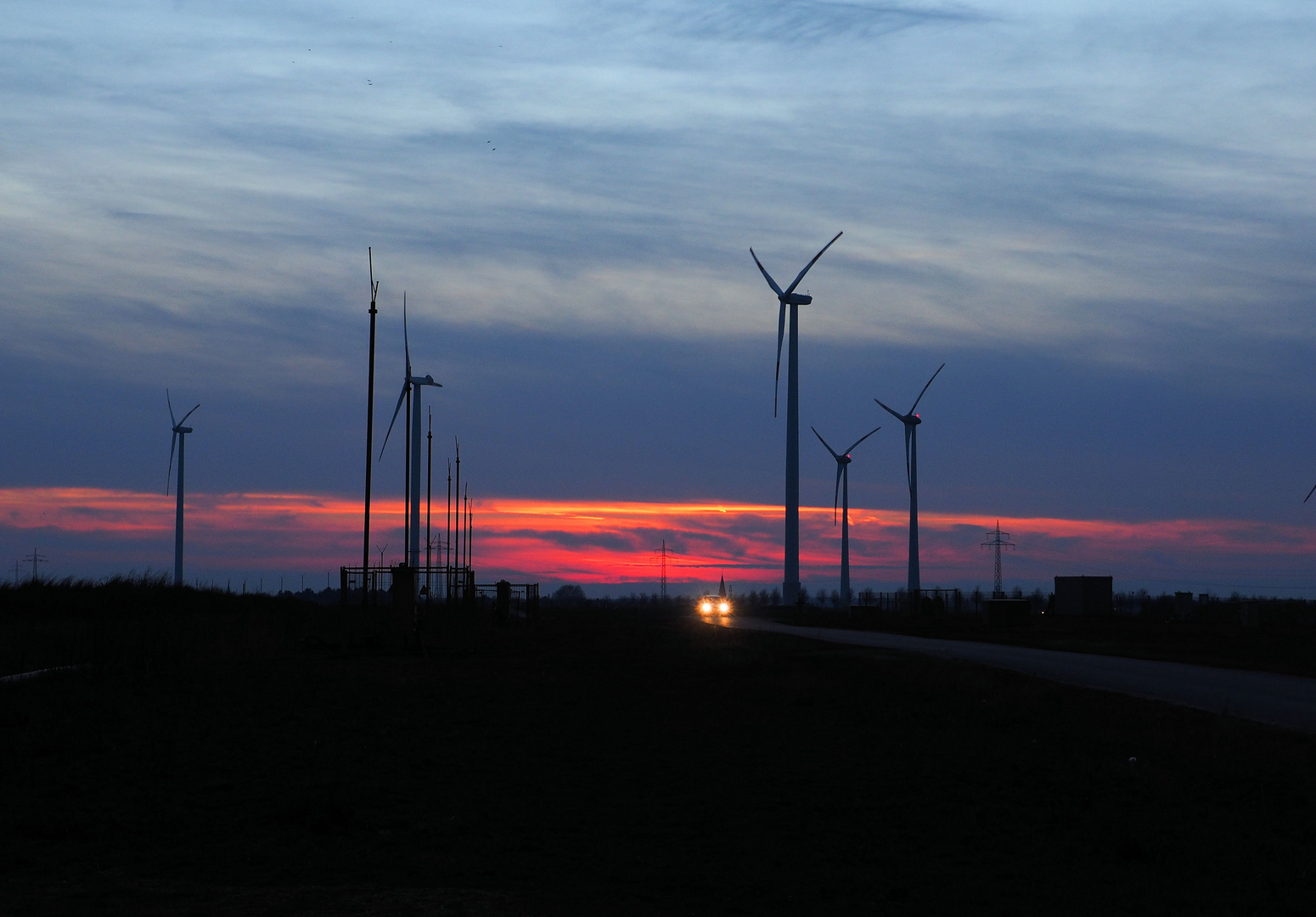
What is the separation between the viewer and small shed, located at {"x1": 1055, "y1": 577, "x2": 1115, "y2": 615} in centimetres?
8388

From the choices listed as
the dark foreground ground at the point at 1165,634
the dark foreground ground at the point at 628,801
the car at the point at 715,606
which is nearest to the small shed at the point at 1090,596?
the dark foreground ground at the point at 1165,634

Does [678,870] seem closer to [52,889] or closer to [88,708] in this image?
[52,889]

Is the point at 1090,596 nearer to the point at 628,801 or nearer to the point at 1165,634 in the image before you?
the point at 1165,634

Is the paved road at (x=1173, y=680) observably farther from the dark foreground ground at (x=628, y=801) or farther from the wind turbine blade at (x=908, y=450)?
the wind turbine blade at (x=908, y=450)

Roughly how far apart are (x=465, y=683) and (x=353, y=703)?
15.5 ft

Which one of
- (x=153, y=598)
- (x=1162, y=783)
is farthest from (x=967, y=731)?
(x=153, y=598)

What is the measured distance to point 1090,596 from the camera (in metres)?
84.1

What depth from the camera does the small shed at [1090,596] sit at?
83.9 m

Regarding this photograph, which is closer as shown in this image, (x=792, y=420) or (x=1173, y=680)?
(x=1173, y=680)

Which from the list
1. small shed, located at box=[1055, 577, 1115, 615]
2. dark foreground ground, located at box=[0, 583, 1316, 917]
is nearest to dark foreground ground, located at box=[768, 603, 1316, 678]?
small shed, located at box=[1055, 577, 1115, 615]

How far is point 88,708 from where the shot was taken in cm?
1834

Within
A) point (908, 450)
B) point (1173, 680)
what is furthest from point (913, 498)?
point (1173, 680)

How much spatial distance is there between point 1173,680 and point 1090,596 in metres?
61.6

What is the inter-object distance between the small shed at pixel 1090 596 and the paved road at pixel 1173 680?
156ft
